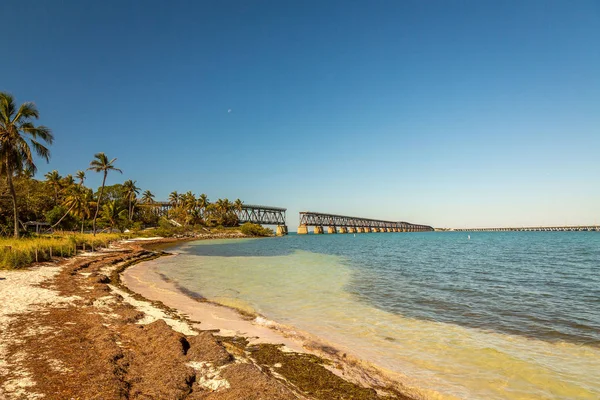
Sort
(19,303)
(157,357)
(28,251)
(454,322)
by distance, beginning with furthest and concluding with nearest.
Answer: (28,251)
(454,322)
(19,303)
(157,357)

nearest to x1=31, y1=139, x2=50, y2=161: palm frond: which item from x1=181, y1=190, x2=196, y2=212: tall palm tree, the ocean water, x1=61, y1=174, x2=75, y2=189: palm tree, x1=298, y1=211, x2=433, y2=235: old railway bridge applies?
the ocean water

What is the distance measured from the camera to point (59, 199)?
6194cm

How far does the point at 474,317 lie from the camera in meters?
11.3

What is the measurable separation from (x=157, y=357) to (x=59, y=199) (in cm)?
7151

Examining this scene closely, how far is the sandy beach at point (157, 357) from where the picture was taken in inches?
193

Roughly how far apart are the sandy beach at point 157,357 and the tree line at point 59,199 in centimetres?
2250

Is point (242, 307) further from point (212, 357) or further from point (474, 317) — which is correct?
point (474, 317)

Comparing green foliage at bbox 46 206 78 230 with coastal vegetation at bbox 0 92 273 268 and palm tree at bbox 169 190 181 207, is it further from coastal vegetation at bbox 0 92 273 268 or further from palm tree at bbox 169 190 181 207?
palm tree at bbox 169 190 181 207

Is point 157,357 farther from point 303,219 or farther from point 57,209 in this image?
point 303,219

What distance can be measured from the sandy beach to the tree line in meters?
22.5

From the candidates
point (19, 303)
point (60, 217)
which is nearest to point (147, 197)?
point (60, 217)

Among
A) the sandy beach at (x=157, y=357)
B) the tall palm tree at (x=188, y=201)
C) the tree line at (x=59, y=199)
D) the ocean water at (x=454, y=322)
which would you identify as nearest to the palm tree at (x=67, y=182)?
the tree line at (x=59, y=199)

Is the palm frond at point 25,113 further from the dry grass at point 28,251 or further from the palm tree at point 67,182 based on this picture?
the palm tree at point 67,182

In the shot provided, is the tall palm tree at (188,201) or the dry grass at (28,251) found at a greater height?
the tall palm tree at (188,201)
